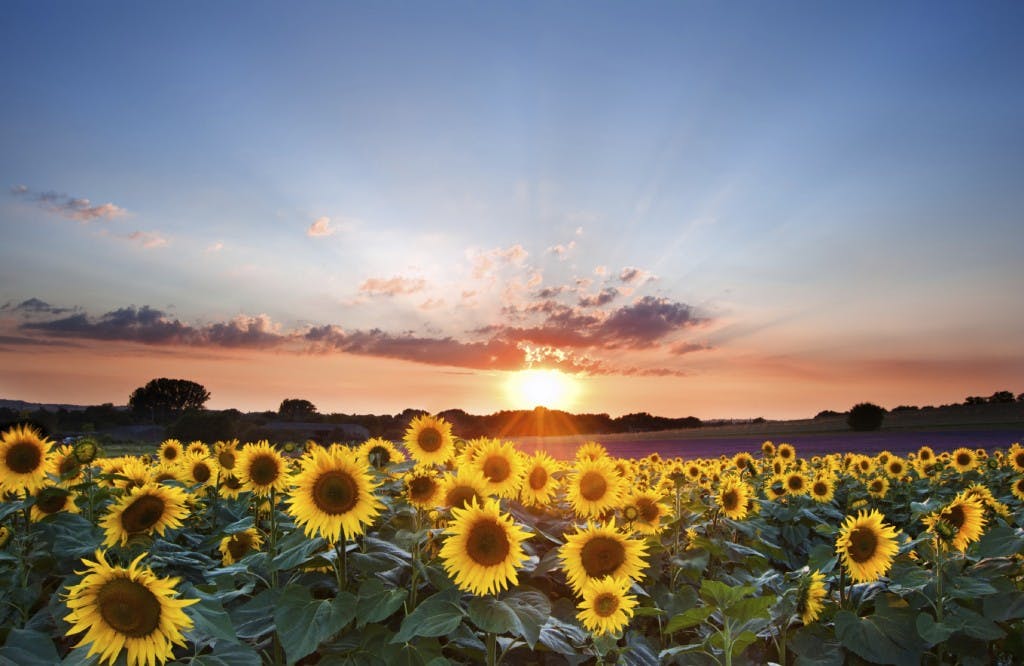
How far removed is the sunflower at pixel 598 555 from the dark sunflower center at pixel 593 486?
97cm

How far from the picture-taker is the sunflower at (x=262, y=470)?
4.83 metres

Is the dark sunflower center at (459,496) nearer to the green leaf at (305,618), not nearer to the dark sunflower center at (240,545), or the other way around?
the green leaf at (305,618)

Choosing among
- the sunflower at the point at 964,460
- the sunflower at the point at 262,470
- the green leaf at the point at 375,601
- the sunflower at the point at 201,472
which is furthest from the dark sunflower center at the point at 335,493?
the sunflower at the point at 964,460

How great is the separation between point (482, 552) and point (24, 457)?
4.11m

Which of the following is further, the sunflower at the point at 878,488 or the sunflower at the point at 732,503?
the sunflower at the point at 878,488

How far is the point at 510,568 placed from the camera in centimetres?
374

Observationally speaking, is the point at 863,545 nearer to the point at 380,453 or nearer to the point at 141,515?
the point at 380,453

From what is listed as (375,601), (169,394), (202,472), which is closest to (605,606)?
(375,601)

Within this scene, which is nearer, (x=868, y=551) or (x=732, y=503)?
(x=868, y=551)

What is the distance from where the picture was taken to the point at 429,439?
562 centimetres

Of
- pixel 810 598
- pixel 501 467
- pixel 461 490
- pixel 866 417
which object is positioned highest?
pixel 866 417

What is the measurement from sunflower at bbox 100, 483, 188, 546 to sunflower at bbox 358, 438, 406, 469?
138 centimetres

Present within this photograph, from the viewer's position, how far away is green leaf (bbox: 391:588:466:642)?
3432 mm

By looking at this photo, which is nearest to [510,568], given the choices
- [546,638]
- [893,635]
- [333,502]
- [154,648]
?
[546,638]
